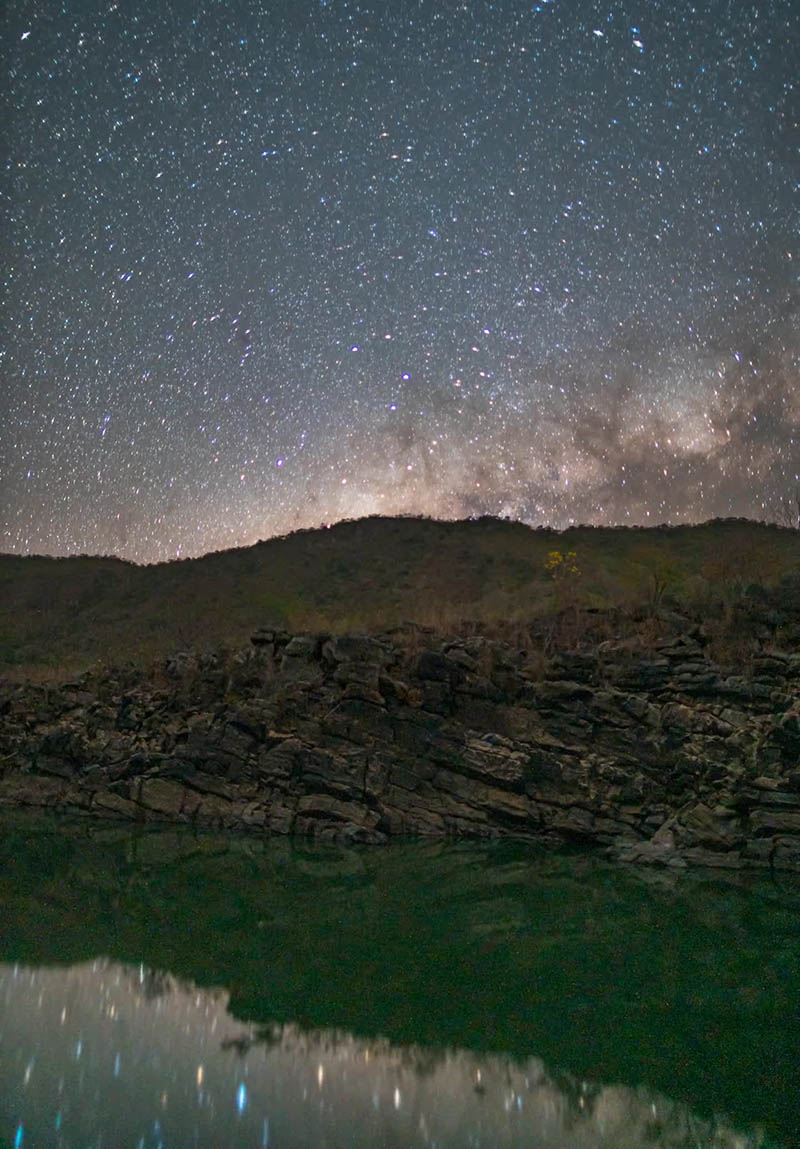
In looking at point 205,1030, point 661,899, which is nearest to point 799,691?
point 661,899

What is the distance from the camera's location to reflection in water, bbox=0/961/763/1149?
13.1 ft

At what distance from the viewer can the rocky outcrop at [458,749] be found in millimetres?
13625

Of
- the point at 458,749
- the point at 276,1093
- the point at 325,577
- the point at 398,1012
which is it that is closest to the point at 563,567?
the point at 325,577

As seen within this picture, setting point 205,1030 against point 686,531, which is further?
point 686,531

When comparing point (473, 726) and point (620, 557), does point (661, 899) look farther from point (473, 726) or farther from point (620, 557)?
point (620, 557)

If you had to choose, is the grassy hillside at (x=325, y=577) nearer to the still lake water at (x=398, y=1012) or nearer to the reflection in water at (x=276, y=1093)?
the still lake water at (x=398, y=1012)

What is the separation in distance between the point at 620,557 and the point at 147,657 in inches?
1446

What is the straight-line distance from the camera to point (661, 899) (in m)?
9.64

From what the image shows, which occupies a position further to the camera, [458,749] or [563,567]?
[563,567]

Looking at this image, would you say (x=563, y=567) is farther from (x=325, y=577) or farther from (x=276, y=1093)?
(x=276, y=1093)

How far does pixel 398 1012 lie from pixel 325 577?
1891 inches

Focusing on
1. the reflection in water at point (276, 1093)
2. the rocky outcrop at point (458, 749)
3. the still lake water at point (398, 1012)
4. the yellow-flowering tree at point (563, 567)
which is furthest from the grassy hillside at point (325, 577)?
the reflection in water at point (276, 1093)

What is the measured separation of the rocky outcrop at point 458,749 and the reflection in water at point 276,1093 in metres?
8.24

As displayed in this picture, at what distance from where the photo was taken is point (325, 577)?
5338 cm
